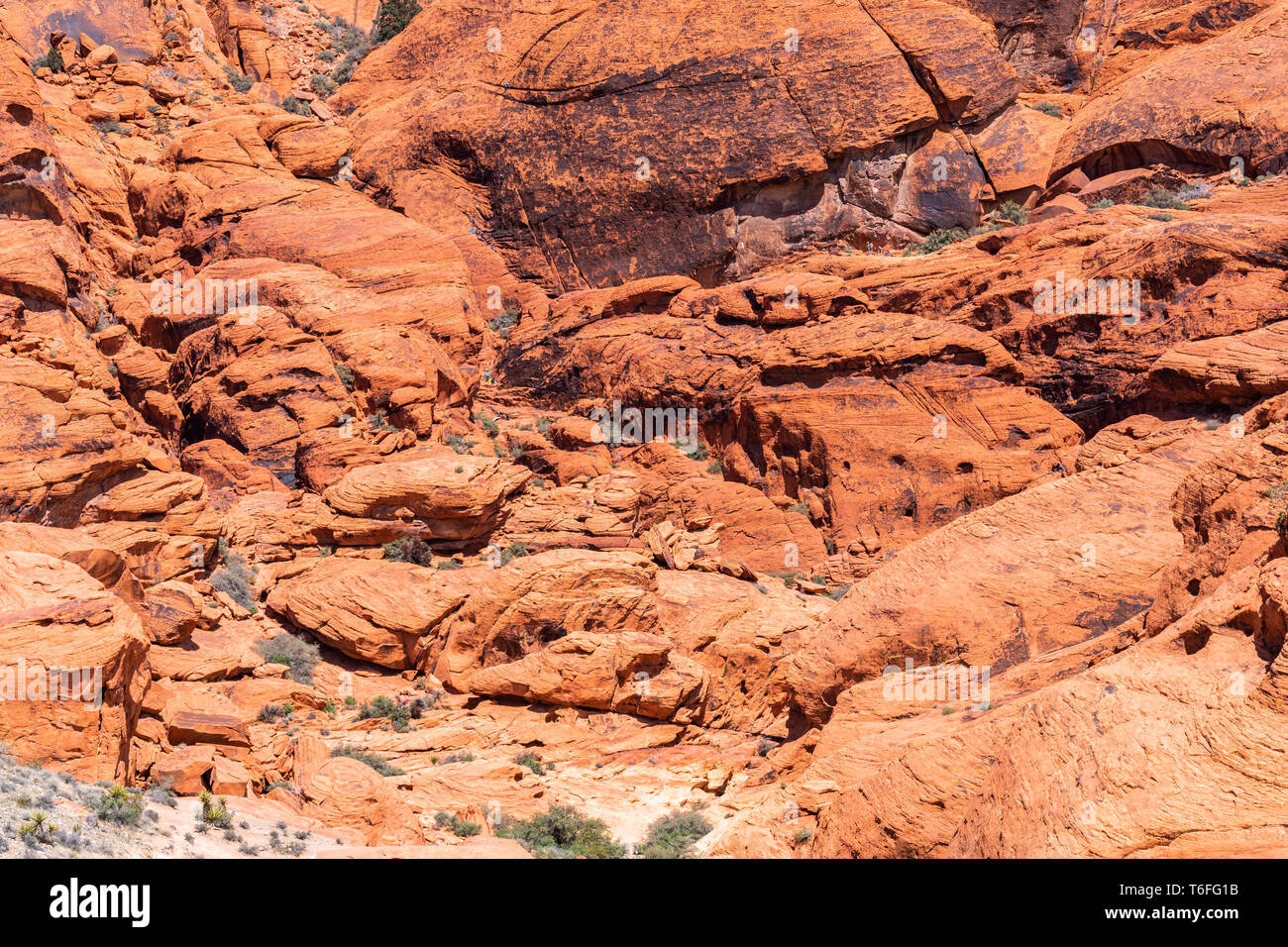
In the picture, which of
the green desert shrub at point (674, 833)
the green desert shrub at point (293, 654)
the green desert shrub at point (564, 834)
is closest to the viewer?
the green desert shrub at point (674, 833)

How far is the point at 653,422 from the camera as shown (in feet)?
105

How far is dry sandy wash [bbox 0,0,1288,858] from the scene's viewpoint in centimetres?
1284

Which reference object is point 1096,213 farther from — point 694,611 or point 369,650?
point 369,650

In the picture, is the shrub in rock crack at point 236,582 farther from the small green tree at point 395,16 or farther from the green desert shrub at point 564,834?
the small green tree at point 395,16

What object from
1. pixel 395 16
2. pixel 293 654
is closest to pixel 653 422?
pixel 293 654

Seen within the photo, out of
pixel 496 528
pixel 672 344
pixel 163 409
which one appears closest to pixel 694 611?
pixel 496 528

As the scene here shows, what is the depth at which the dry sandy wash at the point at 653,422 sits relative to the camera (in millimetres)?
12844

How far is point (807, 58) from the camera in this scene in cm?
3944

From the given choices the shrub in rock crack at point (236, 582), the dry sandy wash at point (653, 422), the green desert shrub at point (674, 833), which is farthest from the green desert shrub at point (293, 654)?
the green desert shrub at point (674, 833)

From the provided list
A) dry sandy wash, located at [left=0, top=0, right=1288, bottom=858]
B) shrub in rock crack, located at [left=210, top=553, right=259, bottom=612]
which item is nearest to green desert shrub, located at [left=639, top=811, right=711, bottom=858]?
dry sandy wash, located at [left=0, top=0, right=1288, bottom=858]

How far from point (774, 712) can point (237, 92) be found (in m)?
37.0

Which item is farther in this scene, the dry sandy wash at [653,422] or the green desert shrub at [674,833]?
the green desert shrub at [674,833]

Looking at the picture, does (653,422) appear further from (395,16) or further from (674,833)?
(395,16)

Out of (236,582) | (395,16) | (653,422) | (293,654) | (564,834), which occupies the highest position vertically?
(395,16)
